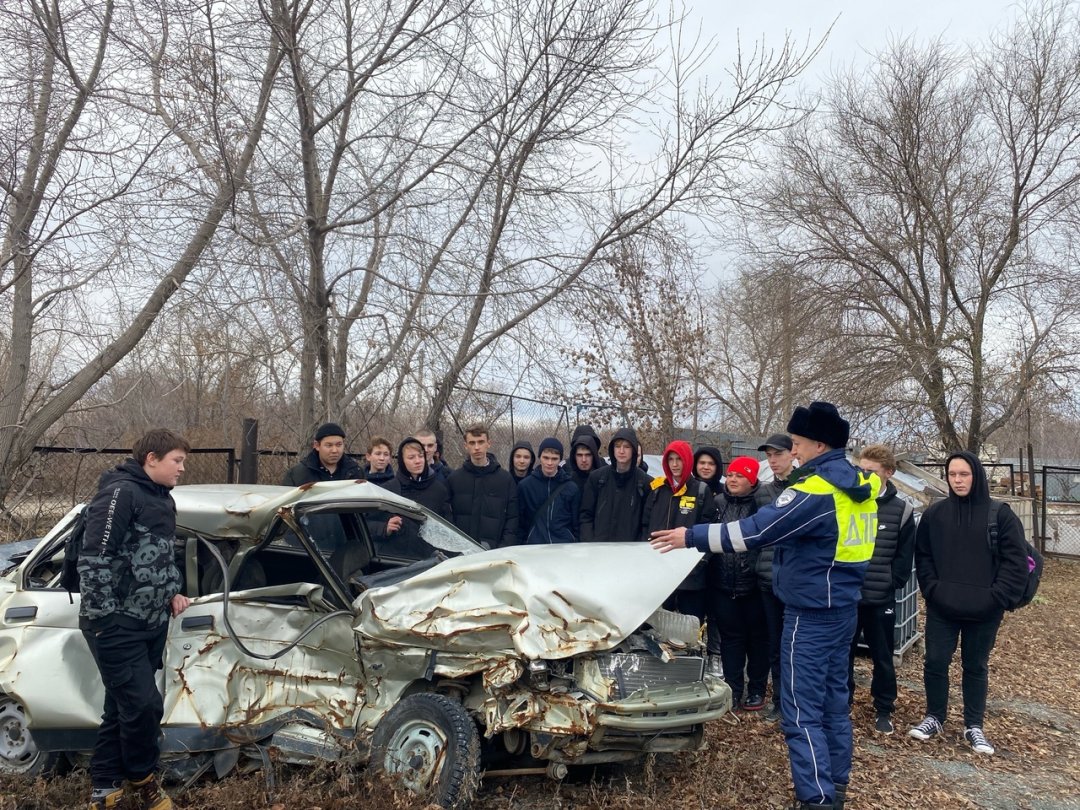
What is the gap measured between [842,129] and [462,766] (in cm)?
1417

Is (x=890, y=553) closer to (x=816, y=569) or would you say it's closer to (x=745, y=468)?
(x=745, y=468)

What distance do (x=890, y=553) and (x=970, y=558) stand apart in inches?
18.2

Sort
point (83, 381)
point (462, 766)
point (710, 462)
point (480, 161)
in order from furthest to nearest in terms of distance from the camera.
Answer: point (480, 161), point (83, 381), point (710, 462), point (462, 766)

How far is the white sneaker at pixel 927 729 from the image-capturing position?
17.0 feet

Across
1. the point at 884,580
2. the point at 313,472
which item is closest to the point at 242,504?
the point at 313,472

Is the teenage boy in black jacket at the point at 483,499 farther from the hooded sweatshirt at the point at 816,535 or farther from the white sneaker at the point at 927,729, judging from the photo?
the white sneaker at the point at 927,729

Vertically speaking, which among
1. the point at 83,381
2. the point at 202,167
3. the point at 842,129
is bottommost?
the point at 83,381

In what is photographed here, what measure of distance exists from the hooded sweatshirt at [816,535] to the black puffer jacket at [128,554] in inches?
97.0

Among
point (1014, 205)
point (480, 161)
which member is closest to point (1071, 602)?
point (1014, 205)

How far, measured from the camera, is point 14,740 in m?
4.09

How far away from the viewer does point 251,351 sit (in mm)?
8398

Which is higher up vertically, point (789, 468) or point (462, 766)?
point (789, 468)

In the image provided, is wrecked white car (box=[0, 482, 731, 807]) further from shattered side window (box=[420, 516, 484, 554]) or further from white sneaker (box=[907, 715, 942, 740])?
white sneaker (box=[907, 715, 942, 740])

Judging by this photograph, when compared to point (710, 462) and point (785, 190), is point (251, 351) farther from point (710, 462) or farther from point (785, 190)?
point (785, 190)
